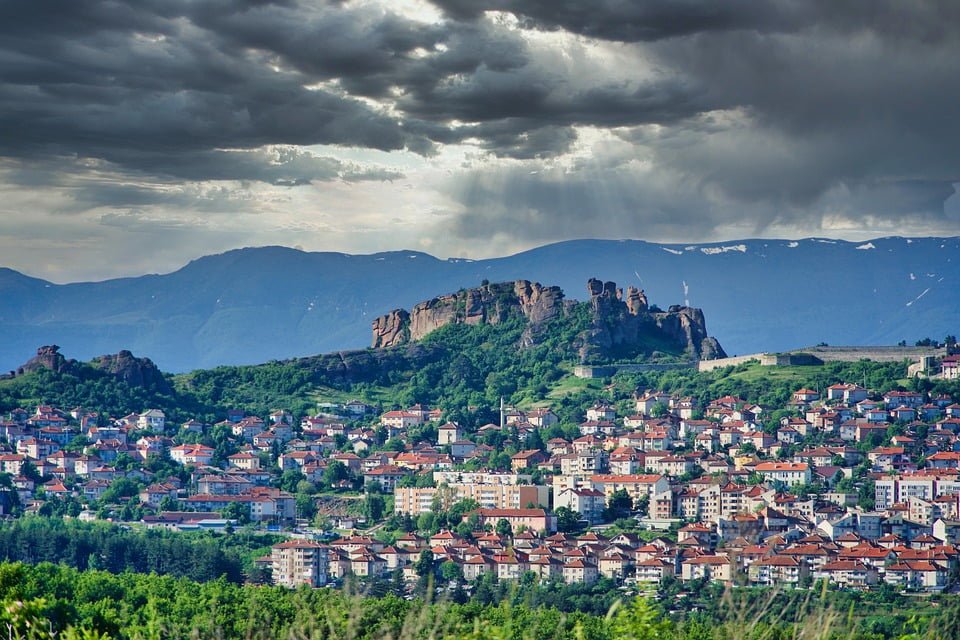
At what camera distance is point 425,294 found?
16000 centimetres

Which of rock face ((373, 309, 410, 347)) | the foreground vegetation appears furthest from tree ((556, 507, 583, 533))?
rock face ((373, 309, 410, 347))

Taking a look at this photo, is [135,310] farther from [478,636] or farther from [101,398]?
[478,636]


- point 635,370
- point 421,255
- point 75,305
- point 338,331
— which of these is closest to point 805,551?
point 635,370

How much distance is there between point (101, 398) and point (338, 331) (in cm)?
8875

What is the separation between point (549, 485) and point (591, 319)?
71.7 feet

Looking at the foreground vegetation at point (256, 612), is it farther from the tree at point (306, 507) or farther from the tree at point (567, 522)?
the tree at point (306, 507)

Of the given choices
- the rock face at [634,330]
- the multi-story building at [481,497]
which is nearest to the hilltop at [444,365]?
the rock face at [634,330]

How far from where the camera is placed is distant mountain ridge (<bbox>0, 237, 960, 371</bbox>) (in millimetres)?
140125

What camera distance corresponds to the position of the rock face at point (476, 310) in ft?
261

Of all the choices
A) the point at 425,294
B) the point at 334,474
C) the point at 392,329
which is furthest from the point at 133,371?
the point at 425,294

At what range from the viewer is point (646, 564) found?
139 feet

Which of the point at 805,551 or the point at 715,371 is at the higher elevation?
the point at 715,371

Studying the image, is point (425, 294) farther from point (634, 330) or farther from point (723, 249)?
point (634, 330)

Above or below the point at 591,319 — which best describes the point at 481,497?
below
